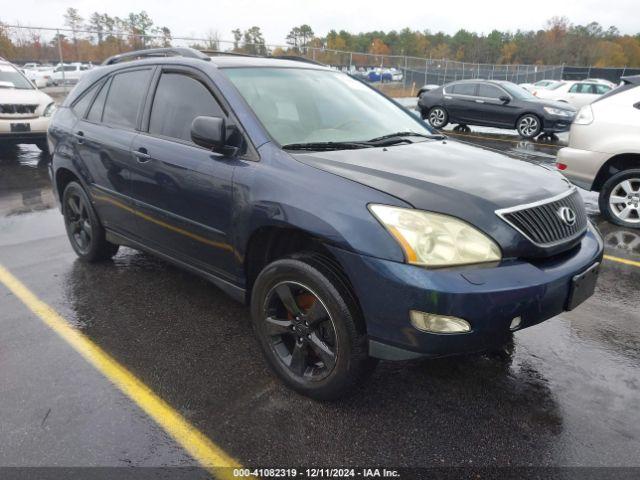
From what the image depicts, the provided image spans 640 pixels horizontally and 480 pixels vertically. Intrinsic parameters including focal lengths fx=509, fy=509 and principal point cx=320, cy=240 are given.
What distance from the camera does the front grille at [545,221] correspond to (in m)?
2.39

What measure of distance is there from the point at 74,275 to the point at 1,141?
6.05 metres

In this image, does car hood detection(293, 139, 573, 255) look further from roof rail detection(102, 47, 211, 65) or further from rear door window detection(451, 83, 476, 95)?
rear door window detection(451, 83, 476, 95)

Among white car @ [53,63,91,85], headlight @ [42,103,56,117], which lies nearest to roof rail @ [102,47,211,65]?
headlight @ [42,103,56,117]

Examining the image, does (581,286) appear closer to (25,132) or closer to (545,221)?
(545,221)

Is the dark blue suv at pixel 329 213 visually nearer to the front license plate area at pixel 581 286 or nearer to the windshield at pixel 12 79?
the front license plate area at pixel 581 286

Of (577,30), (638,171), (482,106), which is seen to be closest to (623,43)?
(577,30)

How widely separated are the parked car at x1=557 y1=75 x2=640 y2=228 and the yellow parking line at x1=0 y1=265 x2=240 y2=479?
17.2 feet

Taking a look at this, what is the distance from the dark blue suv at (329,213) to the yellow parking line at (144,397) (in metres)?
0.57

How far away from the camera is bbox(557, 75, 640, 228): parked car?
5.66m

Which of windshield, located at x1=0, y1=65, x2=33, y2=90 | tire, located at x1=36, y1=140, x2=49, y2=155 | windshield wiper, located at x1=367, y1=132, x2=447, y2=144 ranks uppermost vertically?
windshield, located at x1=0, y1=65, x2=33, y2=90

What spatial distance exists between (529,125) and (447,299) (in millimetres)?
13184

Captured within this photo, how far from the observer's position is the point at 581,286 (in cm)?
251

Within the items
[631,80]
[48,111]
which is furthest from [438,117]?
[48,111]

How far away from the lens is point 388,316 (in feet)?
7.35
